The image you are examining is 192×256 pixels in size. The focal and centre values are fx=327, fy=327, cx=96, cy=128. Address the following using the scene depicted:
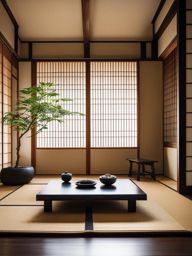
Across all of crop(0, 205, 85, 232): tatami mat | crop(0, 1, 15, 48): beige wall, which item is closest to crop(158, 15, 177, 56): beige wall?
crop(0, 1, 15, 48): beige wall

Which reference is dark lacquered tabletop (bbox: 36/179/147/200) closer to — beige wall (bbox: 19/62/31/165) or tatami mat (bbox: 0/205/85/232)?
tatami mat (bbox: 0/205/85/232)

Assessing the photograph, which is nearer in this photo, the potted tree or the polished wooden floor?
the polished wooden floor

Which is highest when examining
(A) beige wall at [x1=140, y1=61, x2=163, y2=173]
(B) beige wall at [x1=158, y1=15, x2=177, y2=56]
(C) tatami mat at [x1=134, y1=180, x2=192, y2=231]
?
(B) beige wall at [x1=158, y1=15, x2=177, y2=56]

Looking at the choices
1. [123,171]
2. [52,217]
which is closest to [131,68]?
[123,171]

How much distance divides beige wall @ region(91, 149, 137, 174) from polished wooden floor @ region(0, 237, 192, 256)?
465 centimetres

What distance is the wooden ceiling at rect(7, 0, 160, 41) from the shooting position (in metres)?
6.18

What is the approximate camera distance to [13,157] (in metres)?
7.03

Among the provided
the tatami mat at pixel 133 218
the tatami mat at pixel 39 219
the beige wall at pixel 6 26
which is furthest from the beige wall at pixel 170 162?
the beige wall at pixel 6 26

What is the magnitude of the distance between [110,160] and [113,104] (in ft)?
4.17

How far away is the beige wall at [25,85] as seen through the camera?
7.30 meters

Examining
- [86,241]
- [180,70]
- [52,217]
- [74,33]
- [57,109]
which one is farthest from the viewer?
[74,33]

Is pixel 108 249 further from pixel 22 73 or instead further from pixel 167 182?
pixel 22 73

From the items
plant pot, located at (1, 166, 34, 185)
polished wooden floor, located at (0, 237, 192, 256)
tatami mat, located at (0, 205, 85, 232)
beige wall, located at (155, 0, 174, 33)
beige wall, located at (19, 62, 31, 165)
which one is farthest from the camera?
beige wall, located at (19, 62, 31, 165)

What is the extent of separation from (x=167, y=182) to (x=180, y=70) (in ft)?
7.12
